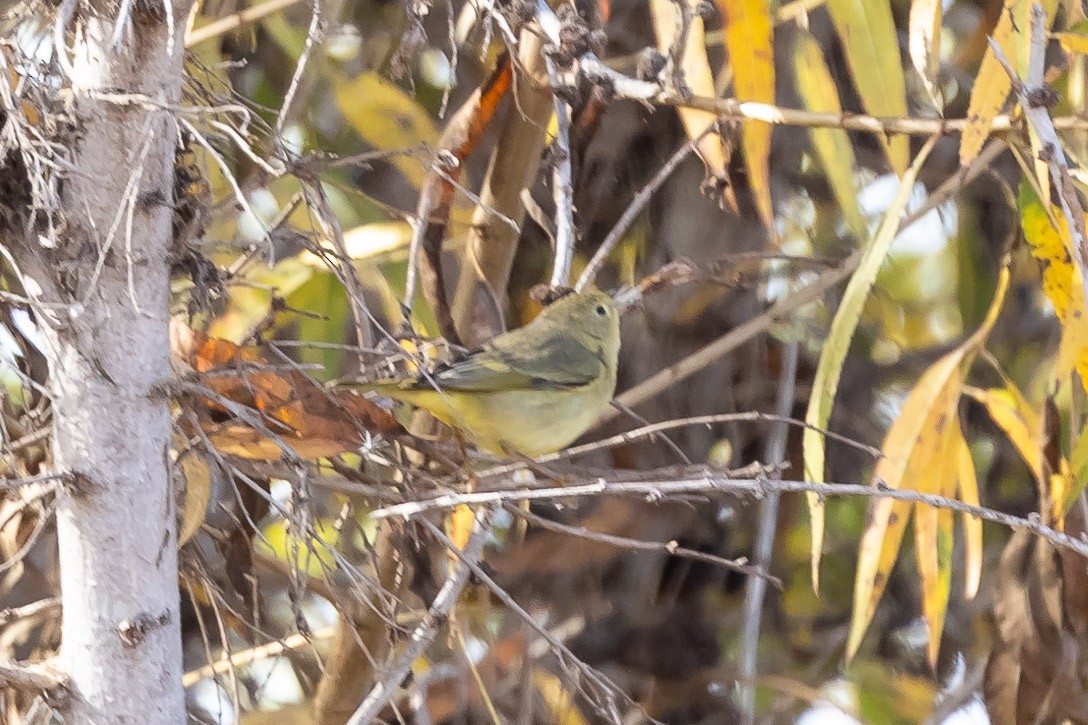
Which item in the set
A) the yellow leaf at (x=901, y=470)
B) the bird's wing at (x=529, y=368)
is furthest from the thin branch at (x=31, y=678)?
the yellow leaf at (x=901, y=470)

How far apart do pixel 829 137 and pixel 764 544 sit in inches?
33.7

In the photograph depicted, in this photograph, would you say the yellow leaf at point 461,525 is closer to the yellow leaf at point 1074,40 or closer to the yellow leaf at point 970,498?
the yellow leaf at point 970,498

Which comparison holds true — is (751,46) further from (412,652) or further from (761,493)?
(412,652)

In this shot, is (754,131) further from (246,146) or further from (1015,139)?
(246,146)

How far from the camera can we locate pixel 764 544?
262cm

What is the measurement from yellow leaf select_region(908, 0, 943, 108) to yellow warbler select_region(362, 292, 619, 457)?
834 mm

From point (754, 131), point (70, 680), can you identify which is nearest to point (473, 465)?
point (754, 131)

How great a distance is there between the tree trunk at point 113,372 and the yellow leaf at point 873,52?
3.79 feet

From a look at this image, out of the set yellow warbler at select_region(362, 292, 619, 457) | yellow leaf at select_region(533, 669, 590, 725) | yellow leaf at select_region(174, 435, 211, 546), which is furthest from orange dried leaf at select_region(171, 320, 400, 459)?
yellow leaf at select_region(533, 669, 590, 725)

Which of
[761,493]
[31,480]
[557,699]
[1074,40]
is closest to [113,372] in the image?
[31,480]

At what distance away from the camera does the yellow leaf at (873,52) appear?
2.09 meters

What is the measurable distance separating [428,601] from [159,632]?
2.62 feet

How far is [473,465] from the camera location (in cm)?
223

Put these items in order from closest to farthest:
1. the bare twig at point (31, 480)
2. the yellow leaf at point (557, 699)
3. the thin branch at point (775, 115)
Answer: the bare twig at point (31, 480)
the thin branch at point (775, 115)
the yellow leaf at point (557, 699)
